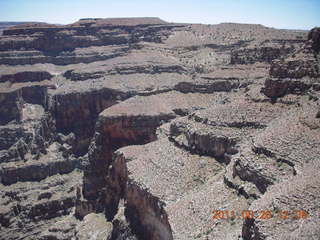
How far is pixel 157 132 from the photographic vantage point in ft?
163

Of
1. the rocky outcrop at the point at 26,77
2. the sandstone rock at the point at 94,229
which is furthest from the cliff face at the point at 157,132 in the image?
the rocky outcrop at the point at 26,77

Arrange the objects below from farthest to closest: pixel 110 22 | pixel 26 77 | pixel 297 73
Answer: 1. pixel 110 22
2. pixel 26 77
3. pixel 297 73

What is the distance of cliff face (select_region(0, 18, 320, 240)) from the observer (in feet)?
88.1

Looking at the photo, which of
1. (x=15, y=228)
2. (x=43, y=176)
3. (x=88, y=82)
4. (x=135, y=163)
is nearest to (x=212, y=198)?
(x=135, y=163)

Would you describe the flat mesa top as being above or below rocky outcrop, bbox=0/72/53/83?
above

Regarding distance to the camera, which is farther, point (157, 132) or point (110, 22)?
point (110, 22)

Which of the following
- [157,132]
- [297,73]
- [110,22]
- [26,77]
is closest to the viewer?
[297,73]

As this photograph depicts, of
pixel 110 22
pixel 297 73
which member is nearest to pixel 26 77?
pixel 110 22

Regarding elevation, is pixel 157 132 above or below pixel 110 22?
below

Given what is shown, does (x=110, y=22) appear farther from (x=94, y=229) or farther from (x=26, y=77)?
(x=94, y=229)

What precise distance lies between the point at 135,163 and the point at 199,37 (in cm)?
7876

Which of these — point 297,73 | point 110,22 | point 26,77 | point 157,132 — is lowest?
point 26,77

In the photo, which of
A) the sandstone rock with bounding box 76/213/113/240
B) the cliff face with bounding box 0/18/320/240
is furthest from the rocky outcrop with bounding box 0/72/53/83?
the sandstone rock with bounding box 76/213/113/240

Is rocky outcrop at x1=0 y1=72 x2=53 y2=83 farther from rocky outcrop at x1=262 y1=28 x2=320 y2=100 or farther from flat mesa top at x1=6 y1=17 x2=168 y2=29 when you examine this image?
rocky outcrop at x1=262 y1=28 x2=320 y2=100
